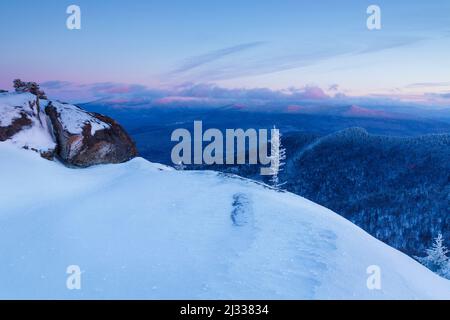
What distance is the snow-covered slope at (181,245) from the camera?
22.8ft

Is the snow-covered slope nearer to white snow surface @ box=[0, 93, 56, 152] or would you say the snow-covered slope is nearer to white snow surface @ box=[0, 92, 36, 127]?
white snow surface @ box=[0, 93, 56, 152]

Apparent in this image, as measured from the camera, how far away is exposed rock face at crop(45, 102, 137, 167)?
16094mm

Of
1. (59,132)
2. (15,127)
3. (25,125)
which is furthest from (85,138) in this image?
(15,127)

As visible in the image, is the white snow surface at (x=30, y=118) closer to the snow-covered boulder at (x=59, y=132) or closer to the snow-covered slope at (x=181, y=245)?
the snow-covered boulder at (x=59, y=132)

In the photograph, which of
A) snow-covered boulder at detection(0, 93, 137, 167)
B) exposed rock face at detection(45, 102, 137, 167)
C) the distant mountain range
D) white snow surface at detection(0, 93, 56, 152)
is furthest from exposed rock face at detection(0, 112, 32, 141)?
the distant mountain range

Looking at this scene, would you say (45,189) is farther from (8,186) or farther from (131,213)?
(131,213)

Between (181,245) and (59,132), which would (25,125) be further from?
(181,245)

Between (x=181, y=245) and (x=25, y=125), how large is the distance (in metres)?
11.3

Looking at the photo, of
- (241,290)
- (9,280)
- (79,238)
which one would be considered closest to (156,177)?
(79,238)

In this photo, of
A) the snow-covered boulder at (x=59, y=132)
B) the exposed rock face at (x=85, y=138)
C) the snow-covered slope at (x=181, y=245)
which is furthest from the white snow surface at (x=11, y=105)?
the snow-covered slope at (x=181, y=245)

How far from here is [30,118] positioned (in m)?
16.0
